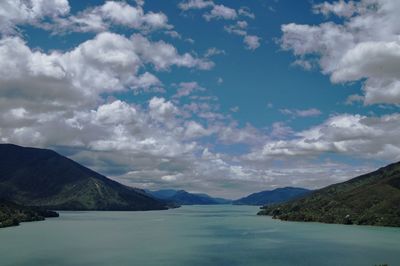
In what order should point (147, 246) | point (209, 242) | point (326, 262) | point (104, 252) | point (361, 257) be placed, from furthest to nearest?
point (209, 242) → point (147, 246) → point (104, 252) → point (361, 257) → point (326, 262)

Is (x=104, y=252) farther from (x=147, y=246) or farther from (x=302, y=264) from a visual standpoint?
(x=302, y=264)

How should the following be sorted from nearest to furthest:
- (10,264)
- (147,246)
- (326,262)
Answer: (10,264), (326,262), (147,246)

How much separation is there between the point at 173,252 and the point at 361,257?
6018 centimetres

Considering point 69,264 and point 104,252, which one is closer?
point 69,264

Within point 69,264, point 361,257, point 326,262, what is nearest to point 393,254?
point 361,257

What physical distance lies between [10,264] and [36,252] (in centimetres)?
2770

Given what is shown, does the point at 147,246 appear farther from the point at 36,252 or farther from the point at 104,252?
the point at 36,252

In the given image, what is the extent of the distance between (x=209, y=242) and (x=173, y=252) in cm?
3840

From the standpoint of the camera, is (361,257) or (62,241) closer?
(361,257)

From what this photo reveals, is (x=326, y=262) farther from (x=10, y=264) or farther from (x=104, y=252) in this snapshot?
(x=10, y=264)

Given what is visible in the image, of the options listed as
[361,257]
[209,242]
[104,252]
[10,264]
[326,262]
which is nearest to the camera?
[10,264]

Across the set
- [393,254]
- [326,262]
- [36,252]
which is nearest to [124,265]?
[36,252]

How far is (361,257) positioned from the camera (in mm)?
146375

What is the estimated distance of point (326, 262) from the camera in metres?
135
